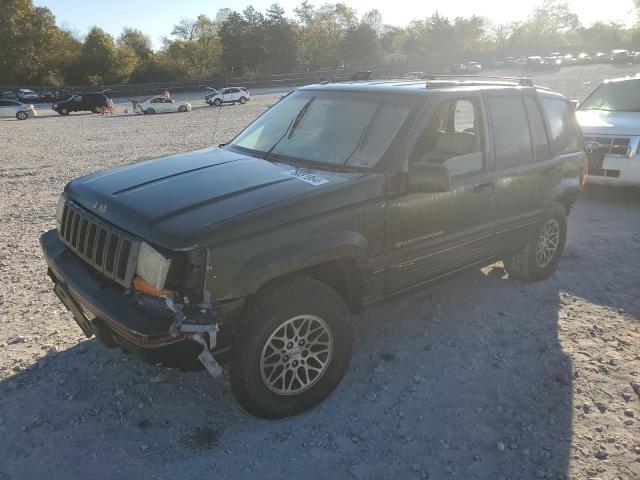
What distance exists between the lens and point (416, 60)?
285ft

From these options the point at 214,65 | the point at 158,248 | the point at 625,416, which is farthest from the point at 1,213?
the point at 214,65

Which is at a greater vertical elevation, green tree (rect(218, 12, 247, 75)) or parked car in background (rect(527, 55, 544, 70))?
green tree (rect(218, 12, 247, 75))

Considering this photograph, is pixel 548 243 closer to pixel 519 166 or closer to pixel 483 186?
pixel 519 166

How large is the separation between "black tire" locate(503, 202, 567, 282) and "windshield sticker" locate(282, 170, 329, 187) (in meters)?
2.50

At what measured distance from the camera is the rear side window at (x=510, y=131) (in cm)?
422

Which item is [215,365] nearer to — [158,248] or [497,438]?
[158,248]

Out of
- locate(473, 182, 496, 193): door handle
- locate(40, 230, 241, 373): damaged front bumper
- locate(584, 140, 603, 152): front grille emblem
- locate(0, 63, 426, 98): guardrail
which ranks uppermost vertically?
locate(0, 63, 426, 98): guardrail

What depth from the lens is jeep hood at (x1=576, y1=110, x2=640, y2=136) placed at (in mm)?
7590

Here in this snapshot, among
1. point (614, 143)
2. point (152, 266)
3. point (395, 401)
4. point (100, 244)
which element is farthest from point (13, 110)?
point (395, 401)

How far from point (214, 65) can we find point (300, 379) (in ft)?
261

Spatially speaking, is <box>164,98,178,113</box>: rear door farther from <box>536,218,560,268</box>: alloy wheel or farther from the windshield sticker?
the windshield sticker

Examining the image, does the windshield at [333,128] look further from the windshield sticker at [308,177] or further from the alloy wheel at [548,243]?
the alloy wheel at [548,243]

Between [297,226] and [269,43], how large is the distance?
76.7 metres


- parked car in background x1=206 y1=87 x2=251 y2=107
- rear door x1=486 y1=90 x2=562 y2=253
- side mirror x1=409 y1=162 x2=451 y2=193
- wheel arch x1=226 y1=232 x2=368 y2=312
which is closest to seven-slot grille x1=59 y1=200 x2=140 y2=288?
wheel arch x1=226 y1=232 x2=368 y2=312
